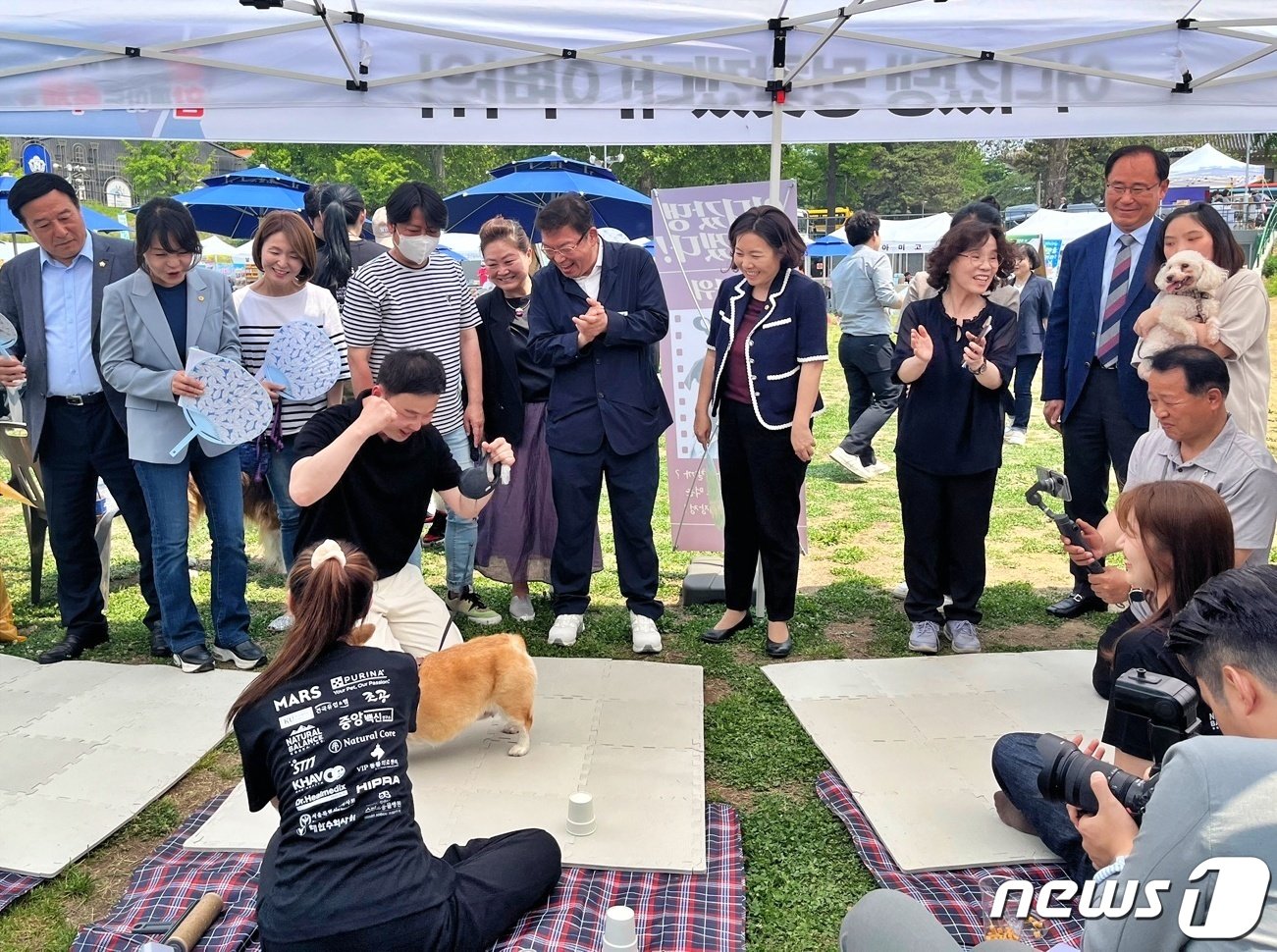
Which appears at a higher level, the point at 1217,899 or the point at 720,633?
the point at 1217,899

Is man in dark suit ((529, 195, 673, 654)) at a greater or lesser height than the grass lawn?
greater

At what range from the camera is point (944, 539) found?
446 cm

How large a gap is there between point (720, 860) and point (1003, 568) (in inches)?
133

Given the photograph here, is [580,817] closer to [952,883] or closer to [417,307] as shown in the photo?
[952,883]

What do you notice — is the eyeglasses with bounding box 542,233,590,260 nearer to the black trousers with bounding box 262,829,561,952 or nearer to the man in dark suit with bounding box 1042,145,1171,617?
the man in dark suit with bounding box 1042,145,1171,617

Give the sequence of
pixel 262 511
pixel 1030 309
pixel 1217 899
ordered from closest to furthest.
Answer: pixel 1217 899, pixel 262 511, pixel 1030 309

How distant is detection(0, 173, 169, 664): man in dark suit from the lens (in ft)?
13.2

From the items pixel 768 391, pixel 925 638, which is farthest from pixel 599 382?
pixel 925 638

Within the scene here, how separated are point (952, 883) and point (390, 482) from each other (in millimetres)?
2018

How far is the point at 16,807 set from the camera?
314cm

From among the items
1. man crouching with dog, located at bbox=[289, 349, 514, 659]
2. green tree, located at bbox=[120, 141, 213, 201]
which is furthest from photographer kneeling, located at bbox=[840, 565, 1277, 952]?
green tree, located at bbox=[120, 141, 213, 201]

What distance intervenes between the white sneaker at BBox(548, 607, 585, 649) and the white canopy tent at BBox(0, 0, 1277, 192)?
2.17m

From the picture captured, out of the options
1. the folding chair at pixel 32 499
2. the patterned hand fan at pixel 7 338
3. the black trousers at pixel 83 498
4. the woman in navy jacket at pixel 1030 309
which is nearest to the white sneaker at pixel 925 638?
the black trousers at pixel 83 498

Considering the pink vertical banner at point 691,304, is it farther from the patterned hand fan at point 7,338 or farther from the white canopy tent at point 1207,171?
the white canopy tent at point 1207,171
